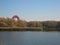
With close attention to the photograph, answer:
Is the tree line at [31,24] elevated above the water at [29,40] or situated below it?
above

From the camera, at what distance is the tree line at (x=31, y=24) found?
15840mm

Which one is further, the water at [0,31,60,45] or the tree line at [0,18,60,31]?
the tree line at [0,18,60,31]

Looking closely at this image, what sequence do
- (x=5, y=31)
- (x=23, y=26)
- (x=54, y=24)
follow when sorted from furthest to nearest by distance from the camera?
(x=5, y=31) → (x=23, y=26) → (x=54, y=24)

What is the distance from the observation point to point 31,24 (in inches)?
659

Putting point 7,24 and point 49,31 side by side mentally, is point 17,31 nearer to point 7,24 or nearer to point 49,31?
point 7,24

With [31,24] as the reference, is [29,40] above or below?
below

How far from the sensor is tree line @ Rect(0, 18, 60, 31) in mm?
15840

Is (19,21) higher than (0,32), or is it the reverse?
(19,21)

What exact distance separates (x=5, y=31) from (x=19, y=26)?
187 centimetres

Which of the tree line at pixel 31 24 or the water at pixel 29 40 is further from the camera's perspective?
the tree line at pixel 31 24

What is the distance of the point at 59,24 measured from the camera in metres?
15.9

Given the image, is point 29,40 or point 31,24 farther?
point 31,24

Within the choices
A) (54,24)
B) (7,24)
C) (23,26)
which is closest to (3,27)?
(7,24)

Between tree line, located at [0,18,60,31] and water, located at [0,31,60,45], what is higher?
tree line, located at [0,18,60,31]
